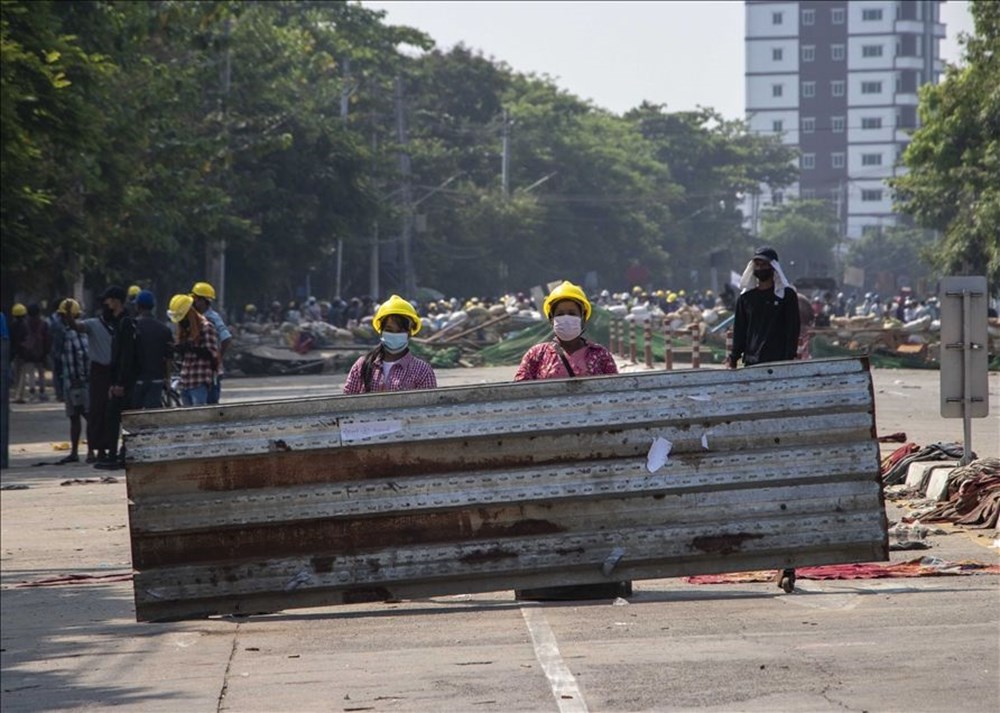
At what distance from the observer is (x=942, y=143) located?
174 feet

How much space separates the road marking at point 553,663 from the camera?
299 inches

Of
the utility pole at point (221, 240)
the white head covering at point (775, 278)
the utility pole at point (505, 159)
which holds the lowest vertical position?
the white head covering at point (775, 278)

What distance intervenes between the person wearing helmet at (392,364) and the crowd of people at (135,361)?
22.4ft

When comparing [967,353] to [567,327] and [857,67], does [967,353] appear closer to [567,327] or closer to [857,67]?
[567,327]

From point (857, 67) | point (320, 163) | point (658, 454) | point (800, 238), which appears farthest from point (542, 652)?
point (857, 67)

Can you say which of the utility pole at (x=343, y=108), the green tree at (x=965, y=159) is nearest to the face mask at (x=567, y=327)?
the green tree at (x=965, y=159)

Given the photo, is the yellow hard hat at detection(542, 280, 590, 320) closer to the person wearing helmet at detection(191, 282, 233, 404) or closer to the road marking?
the road marking

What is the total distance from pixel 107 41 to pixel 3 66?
1480 centimetres

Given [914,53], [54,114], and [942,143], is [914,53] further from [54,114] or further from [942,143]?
[54,114]

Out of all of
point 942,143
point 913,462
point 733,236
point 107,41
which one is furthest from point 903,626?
point 733,236

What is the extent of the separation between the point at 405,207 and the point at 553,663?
76.7m

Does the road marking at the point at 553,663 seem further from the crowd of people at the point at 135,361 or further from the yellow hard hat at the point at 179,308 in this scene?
the yellow hard hat at the point at 179,308

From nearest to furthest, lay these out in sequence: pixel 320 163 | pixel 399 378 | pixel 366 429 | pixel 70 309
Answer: pixel 366 429
pixel 399 378
pixel 70 309
pixel 320 163

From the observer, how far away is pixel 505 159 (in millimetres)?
102938
